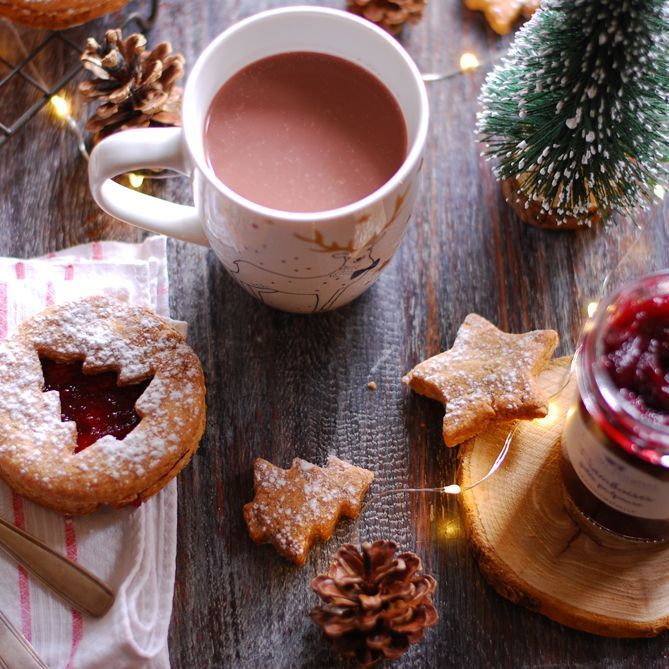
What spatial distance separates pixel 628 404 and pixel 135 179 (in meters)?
0.86

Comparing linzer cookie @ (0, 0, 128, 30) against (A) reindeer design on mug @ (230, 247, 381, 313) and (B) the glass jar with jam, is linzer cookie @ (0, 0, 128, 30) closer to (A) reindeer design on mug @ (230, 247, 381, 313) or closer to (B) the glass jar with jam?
(A) reindeer design on mug @ (230, 247, 381, 313)

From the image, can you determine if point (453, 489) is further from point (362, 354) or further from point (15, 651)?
point (15, 651)

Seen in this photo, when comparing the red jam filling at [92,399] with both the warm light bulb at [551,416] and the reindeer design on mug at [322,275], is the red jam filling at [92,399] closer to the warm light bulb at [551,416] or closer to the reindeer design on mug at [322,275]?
the reindeer design on mug at [322,275]

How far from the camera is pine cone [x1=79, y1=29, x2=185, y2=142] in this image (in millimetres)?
1376

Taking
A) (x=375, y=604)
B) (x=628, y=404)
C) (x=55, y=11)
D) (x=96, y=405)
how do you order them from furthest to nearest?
1. (x=55, y=11)
2. (x=96, y=405)
3. (x=375, y=604)
4. (x=628, y=404)

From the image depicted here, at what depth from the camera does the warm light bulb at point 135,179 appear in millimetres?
1428

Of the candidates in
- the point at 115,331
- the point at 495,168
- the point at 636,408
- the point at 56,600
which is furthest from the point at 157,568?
the point at 495,168

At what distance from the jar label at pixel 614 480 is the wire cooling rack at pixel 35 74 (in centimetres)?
99

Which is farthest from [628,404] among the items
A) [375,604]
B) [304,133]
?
[304,133]

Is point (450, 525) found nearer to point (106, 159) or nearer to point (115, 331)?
point (115, 331)

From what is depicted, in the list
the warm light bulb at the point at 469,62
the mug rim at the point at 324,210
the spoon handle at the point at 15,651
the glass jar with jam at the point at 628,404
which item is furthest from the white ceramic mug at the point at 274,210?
the spoon handle at the point at 15,651

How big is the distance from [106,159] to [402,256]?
0.51 m

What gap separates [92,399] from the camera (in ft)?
4.00

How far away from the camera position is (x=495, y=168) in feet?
4.42
